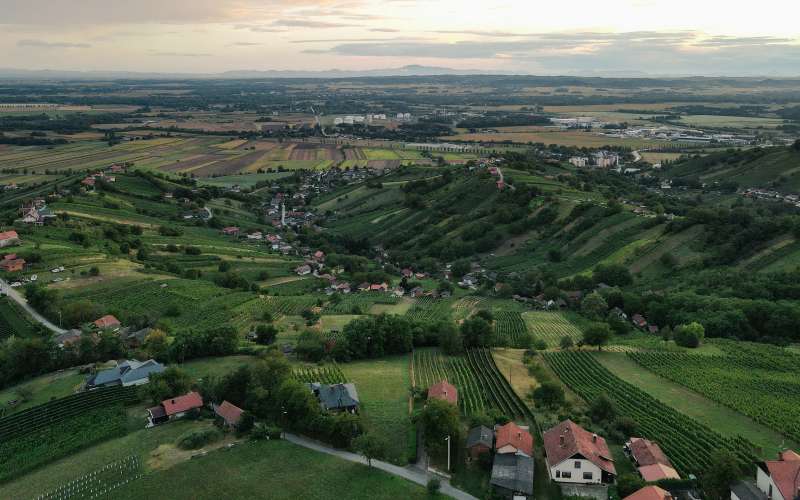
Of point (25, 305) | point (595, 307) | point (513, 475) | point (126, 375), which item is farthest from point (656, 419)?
point (25, 305)

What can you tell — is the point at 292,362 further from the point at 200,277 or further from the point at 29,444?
the point at 200,277

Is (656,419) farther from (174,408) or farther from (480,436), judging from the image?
(174,408)

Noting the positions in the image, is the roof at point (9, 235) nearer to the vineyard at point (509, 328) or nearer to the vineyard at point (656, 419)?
the vineyard at point (509, 328)

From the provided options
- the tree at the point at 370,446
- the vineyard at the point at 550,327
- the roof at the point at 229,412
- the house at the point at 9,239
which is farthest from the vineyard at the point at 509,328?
the house at the point at 9,239

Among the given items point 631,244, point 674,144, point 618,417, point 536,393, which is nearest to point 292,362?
point 536,393

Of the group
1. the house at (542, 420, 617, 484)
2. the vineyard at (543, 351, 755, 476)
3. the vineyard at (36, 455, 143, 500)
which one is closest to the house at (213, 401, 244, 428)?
the vineyard at (36, 455, 143, 500)

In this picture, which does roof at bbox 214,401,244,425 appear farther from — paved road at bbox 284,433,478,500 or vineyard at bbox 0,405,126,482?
vineyard at bbox 0,405,126,482
